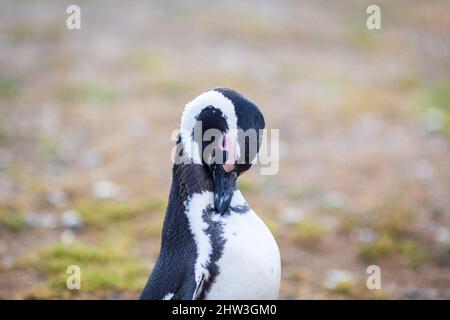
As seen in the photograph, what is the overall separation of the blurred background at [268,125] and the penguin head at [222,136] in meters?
2.17

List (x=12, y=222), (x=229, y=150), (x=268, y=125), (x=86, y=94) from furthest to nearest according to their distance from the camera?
(x=86, y=94) < (x=268, y=125) < (x=12, y=222) < (x=229, y=150)

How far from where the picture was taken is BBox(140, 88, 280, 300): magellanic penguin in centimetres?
379

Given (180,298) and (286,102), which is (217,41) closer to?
(286,102)

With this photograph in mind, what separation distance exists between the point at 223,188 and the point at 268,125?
5.89 meters

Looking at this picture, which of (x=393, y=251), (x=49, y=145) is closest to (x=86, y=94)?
(x=49, y=145)

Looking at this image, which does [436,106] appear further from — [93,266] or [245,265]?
[245,265]

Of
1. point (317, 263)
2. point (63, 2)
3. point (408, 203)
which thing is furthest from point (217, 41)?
point (317, 263)

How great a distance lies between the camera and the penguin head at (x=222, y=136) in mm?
3773

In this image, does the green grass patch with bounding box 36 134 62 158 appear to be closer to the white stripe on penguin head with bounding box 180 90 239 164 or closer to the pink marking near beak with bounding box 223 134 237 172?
the white stripe on penguin head with bounding box 180 90 239 164

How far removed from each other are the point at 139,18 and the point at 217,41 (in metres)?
2.28

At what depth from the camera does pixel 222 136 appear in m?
3.81

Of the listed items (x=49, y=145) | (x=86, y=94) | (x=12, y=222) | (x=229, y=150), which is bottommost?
(x=12, y=222)

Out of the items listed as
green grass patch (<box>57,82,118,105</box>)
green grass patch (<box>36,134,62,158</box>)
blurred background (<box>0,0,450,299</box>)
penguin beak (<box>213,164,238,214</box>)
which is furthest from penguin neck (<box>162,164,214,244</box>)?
green grass patch (<box>57,82,118,105</box>)
